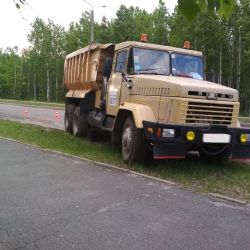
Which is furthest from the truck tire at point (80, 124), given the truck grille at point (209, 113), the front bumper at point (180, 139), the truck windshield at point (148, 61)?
the truck grille at point (209, 113)

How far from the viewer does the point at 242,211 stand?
241 inches

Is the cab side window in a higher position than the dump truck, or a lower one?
higher

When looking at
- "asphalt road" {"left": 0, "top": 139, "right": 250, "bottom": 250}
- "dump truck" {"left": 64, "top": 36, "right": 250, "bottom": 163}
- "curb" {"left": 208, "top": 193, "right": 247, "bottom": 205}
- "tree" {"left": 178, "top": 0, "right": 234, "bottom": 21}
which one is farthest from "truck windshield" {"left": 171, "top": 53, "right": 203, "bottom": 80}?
"tree" {"left": 178, "top": 0, "right": 234, "bottom": 21}

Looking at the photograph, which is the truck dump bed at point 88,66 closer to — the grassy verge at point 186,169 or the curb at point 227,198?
the grassy verge at point 186,169

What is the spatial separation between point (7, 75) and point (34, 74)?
840cm

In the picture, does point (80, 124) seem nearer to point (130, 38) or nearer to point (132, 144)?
point (132, 144)

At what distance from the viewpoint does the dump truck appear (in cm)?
834

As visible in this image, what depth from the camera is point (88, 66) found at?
44.1 ft

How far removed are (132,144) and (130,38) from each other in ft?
106

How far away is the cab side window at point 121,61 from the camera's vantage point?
34.4 ft

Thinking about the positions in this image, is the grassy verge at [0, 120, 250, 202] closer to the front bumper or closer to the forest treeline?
the front bumper

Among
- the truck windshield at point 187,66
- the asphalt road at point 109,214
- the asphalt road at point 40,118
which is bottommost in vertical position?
the asphalt road at point 109,214

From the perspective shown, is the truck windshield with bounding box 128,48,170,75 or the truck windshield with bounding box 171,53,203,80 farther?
the truck windshield with bounding box 171,53,203,80

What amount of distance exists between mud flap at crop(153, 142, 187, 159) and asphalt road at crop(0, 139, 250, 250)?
53 cm
